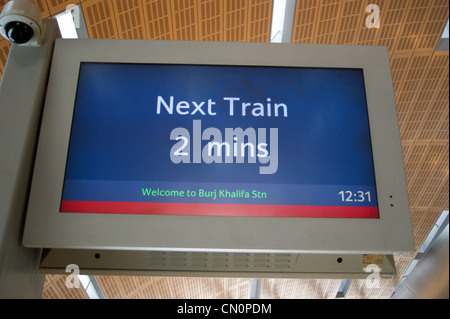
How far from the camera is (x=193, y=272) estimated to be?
215 cm

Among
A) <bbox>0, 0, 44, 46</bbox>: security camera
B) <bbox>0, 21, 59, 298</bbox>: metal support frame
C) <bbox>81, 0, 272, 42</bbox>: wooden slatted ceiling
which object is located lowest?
<bbox>0, 21, 59, 298</bbox>: metal support frame

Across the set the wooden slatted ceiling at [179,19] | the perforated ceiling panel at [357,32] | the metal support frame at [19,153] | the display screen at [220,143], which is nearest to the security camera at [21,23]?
the metal support frame at [19,153]

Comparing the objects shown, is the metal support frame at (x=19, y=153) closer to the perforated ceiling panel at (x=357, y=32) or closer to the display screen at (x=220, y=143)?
the display screen at (x=220, y=143)

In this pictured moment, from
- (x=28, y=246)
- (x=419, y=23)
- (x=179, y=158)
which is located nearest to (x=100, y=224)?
(x=28, y=246)

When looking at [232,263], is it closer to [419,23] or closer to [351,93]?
[351,93]

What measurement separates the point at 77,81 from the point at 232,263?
1.33 m

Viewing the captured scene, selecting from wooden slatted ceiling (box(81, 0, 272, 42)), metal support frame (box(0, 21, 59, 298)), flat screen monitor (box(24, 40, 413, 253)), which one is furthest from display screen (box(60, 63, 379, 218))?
wooden slatted ceiling (box(81, 0, 272, 42))

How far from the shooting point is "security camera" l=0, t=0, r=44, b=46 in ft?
7.32

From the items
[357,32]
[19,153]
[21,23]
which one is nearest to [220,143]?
[19,153]

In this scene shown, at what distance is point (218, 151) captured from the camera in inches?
86.5

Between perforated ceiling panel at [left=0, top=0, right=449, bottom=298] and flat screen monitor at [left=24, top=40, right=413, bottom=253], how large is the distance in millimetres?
3304

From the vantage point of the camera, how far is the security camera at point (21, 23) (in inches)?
87.9

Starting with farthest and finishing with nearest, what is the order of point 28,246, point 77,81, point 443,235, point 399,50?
point 399,50
point 77,81
point 28,246
point 443,235

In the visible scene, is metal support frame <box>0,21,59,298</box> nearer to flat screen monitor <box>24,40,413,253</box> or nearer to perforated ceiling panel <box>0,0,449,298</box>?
flat screen monitor <box>24,40,413,253</box>
